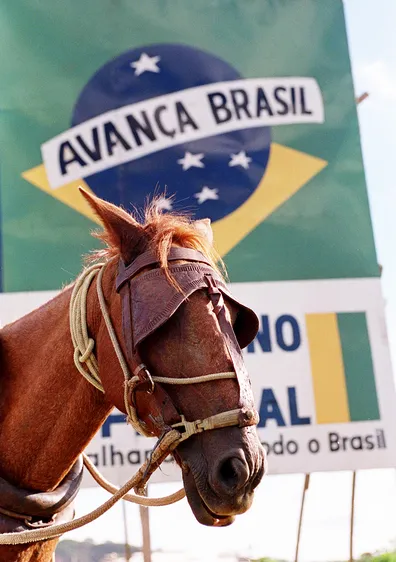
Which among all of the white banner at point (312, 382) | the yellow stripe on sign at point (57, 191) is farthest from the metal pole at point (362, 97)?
the yellow stripe on sign at point (57, 191)

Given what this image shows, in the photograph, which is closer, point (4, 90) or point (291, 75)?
point (4, 90)

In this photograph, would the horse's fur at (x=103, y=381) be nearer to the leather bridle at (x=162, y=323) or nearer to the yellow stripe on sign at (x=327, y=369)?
the leather bridle at (x=162, y=323)

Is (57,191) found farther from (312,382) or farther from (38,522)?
(38,522)

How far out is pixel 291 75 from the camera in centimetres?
518

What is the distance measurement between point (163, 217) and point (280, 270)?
2724 millimetres

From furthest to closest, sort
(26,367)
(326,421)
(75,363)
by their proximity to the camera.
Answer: (326,421), (26,367), (75,363)

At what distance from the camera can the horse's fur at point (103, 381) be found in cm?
169

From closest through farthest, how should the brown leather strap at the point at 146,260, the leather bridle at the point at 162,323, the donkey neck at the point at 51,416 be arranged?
the leather bridle at the point at 162,323 < the brown leather strap at the point at 146,260 < the donkey neck at the point at 51,416

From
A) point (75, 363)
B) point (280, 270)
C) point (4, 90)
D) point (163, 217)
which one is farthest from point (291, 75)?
point (75, 363)

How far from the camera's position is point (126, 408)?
1.80 metres

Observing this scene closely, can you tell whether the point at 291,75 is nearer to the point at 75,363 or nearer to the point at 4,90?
the point at 4,90

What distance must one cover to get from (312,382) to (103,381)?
9.32ft

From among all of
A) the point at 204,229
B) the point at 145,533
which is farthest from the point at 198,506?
the point at 145,533

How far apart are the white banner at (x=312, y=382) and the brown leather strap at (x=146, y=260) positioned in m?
2.55
